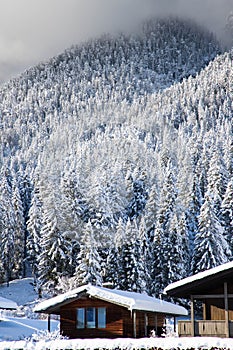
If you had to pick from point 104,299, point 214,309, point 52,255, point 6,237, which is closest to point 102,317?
point 104,299

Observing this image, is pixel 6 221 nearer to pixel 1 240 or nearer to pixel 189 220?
pixel 1 240

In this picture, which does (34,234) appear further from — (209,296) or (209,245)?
(209,296)

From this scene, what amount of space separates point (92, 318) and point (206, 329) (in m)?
9.04

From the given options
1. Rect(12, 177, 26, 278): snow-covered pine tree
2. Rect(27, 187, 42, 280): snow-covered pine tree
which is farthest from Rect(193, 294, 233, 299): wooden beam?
Rect(12, 177, 26, 278): snow-covered pine tree

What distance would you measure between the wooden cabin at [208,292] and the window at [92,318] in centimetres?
712

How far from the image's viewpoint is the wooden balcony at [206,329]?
26.4 m

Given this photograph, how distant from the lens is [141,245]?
6275cm

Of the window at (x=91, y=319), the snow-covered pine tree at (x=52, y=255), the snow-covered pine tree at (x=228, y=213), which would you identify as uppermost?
the snow-covered pine tree at (x=228, y=213)

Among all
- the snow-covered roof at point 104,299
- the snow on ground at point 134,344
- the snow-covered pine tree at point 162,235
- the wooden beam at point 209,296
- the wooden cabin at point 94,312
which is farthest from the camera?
the snow-covered pine tree at point 162,235

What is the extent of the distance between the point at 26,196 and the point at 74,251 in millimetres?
33473

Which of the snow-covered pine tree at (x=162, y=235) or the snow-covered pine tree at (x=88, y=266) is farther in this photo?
the snow-covered pine tree at (x=162, y=235)

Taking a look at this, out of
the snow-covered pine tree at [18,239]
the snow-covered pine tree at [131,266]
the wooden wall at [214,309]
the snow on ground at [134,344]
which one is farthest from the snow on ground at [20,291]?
the snow on ground at [134,344]

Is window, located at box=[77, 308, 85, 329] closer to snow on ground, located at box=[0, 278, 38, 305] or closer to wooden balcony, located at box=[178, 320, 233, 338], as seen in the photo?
wooden balcony, located at box=[178, 320, 233, 338]

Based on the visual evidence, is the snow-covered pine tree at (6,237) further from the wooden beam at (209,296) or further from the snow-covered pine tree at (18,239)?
the wooden beam at (209,296)
